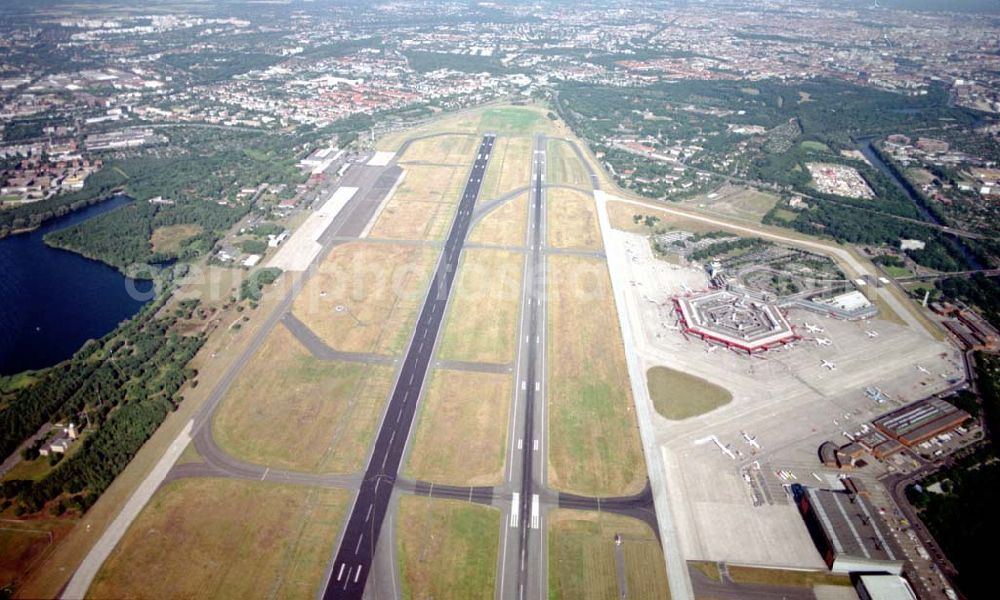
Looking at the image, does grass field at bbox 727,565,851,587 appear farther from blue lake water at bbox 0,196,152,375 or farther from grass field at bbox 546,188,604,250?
blue lake water at bbox 0,196,152,375

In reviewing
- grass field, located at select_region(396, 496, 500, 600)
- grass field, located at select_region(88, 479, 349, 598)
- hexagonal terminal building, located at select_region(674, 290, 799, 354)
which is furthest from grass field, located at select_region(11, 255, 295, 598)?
hexagonal terminal building, located at select_region(674, 290, 799, 354)

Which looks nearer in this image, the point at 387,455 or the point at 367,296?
the point at 387,455

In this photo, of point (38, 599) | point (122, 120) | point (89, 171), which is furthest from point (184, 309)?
Answer: point (122, 120)

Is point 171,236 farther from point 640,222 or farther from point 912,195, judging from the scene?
point 912,195

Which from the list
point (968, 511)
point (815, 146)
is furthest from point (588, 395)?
point (815, 146)

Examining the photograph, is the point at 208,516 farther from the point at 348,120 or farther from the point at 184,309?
the point at 348,120

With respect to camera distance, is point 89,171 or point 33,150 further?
point 33,150
